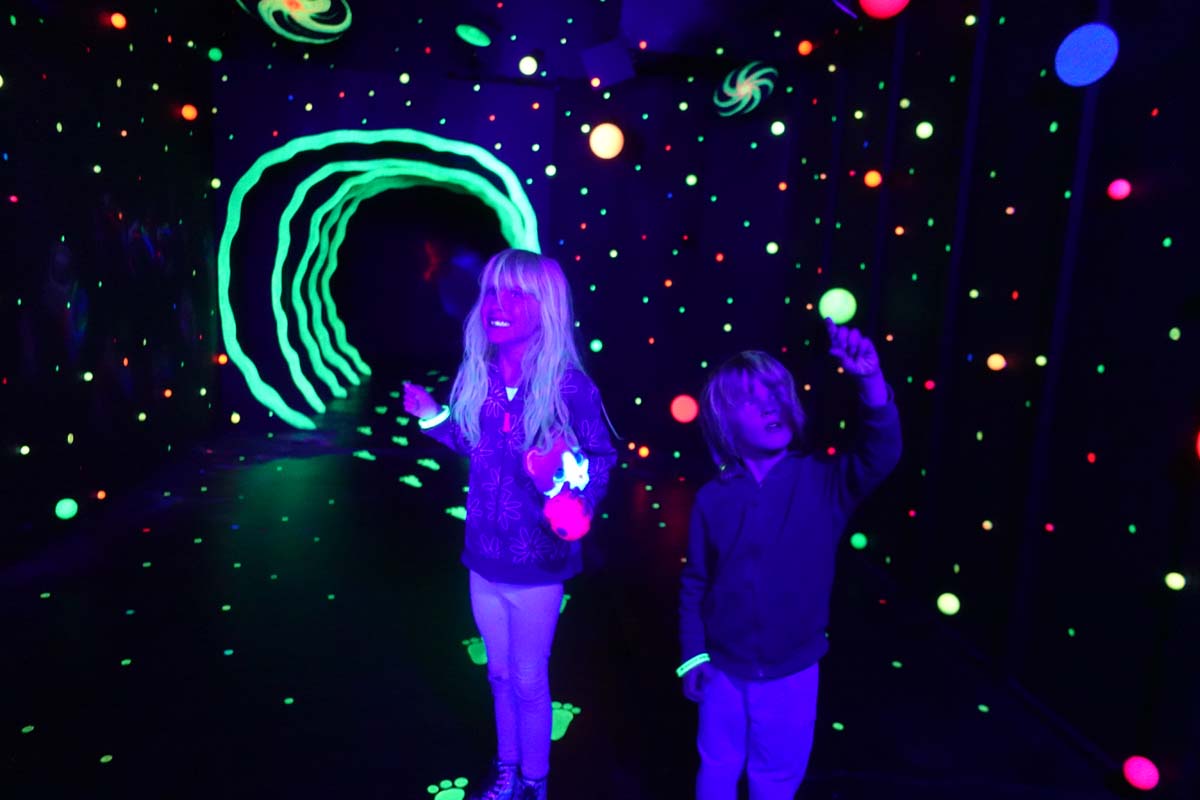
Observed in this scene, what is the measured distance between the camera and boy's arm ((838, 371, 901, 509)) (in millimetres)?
1666

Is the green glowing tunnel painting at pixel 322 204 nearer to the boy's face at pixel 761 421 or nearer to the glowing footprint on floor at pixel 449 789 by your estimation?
the glowing footprint on floor at pixel 449 789

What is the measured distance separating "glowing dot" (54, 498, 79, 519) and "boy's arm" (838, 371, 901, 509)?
13.2 feet

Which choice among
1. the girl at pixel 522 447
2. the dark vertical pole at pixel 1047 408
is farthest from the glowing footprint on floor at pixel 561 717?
the dark vertical pole at pixel 1047 408

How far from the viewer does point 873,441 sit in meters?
1.71

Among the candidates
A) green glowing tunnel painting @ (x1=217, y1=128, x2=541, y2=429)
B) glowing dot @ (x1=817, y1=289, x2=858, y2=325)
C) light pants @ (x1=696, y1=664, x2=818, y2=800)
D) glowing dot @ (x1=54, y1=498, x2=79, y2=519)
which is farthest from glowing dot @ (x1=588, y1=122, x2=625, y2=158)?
light pants @ (x1=696, y1=664, x2=818, y2=800)

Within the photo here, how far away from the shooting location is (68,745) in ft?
8.29

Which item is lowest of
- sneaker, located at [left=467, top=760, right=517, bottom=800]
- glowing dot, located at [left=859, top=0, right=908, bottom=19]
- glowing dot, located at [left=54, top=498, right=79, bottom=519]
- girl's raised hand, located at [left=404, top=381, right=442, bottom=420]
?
sneaker, located at [left=467, top=760, right=517, bottom=800]

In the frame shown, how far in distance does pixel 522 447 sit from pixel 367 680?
4.75 feet

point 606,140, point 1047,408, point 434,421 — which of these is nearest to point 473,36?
point 606,140

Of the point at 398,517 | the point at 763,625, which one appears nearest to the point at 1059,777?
the point at 763,625

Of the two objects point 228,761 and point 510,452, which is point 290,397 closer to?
point 228,761

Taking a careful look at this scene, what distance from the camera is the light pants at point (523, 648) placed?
2.10m

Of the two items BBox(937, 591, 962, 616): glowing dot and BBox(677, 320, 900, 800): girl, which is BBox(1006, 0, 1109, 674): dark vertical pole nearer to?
BBox(937, 591, 962, 616): glowing dot

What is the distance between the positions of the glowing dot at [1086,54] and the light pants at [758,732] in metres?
2.12
